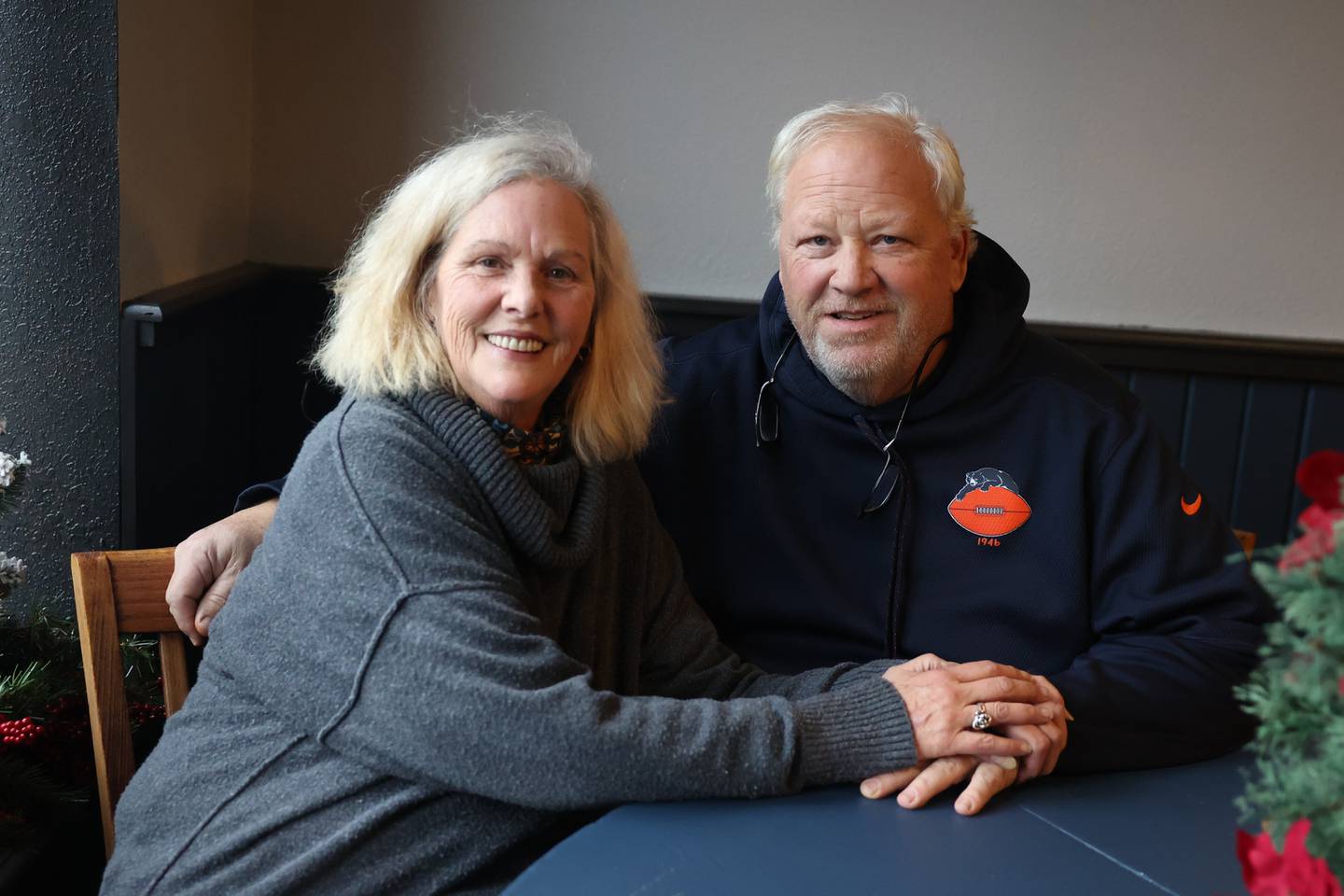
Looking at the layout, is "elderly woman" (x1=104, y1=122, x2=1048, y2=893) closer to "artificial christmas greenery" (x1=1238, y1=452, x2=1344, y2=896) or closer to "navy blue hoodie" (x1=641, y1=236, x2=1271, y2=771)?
"navy blue hoodie" (x1=641, y1=236, x2=1271, y2=771)

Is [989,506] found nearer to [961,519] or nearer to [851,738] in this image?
[961,519]

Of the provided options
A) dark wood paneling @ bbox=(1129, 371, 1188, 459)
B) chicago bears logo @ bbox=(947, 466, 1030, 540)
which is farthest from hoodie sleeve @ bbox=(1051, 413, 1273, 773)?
dark wood paneling @ bbox=(1129, 371, 1188, 459)

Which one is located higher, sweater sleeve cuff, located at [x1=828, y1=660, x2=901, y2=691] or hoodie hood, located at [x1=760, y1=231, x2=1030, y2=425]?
hoodie hood, located at [x1=760, y1=231, x2=1030, y2=425]

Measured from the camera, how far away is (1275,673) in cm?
70

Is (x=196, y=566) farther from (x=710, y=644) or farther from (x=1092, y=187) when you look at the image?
(x=1092, y=187)

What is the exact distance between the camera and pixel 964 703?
1.40 meters

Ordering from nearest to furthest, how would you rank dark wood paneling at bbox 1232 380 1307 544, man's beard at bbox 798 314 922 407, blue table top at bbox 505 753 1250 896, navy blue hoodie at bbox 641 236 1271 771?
blue table top at bbox 505 753 1250 896, navy blue hoodie at bbox 641 236 1271 771, man's beard at bbox 798 314 922 407, dark wood paneling at bbox 1232 380 1307 544

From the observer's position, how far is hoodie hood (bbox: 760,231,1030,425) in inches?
75.6

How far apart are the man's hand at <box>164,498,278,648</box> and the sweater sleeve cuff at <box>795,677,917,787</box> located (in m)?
0.77

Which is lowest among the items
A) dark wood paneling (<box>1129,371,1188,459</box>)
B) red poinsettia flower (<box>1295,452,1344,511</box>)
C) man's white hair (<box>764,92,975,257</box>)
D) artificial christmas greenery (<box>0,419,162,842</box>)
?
artificial christmas greenery (<box>0,419,162,842</box>)

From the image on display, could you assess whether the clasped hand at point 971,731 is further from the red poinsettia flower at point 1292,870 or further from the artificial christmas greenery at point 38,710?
the artificial christmas greenery at point 38,710

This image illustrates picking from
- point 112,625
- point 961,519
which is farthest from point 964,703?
point 112,625

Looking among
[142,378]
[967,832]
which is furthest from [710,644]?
[142,378]

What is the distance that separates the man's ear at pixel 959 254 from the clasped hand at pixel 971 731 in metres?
0.74
